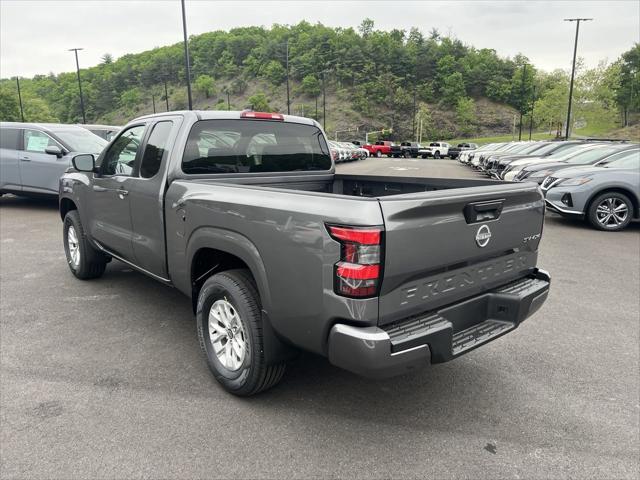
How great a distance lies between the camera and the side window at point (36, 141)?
34.8 ft

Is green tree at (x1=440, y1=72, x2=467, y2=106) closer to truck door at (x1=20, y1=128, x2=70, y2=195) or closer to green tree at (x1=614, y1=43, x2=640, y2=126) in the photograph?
green tree at (x1=614, y1=43, x2=640, y2=126)

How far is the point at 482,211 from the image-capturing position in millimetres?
2873

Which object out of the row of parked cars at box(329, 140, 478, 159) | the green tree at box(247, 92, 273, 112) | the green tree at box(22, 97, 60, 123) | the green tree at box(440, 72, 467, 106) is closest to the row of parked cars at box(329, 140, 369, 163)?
the row of parked cars at box(329, 140, 478, 159)

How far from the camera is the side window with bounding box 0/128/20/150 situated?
1075 centimetres

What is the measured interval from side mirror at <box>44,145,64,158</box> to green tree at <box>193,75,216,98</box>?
132 metres

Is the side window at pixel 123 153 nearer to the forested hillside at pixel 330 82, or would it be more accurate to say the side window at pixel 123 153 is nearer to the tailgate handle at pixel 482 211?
the tailgate handle at pixel 482 211

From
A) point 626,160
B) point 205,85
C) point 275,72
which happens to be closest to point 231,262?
point 626,160

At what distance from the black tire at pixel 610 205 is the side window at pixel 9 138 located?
11.9m

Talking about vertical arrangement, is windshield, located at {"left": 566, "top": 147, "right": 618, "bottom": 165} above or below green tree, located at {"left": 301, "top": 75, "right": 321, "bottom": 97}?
below

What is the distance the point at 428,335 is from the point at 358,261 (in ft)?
1.80

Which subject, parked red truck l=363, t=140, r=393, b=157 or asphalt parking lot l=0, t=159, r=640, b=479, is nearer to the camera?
asphalt parking lot l=0, t=159, r=640, b=479

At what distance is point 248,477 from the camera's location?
2.49m

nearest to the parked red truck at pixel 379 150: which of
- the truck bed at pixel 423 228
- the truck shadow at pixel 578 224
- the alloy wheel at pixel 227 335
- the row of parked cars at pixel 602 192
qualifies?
the truck shadow at pixel 578 224

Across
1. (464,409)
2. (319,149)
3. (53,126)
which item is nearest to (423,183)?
(319,149)
